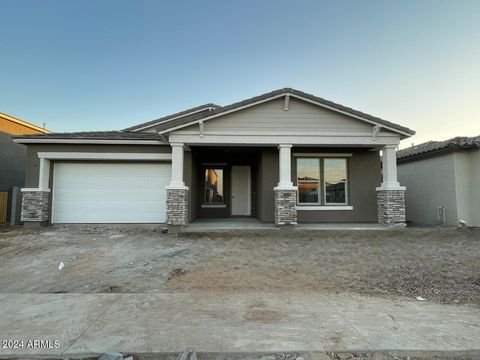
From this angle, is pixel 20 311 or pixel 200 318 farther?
pixel 20 311

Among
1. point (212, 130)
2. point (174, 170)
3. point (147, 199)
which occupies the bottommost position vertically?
point (147, 199)

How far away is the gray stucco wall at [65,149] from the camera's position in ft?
36.5

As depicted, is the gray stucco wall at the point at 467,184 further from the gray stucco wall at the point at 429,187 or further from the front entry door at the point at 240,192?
the front entry door at the point at 240,192

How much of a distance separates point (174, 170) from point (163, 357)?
25.1ft

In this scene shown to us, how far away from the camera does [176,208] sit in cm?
991

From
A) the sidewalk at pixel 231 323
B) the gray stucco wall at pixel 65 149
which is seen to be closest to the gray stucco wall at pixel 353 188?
the gray stucco wall at pixel 65 149

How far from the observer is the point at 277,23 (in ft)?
38.2

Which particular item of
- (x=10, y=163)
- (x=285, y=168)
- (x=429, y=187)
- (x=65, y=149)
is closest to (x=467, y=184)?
(x=429, y=187)

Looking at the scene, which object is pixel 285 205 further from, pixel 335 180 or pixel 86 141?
pixel 86 141

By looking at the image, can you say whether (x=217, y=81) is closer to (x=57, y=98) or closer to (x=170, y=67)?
(x=170, y=67)

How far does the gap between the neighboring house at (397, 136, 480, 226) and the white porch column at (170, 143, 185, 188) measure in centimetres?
999

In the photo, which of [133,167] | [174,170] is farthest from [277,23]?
[133,167]

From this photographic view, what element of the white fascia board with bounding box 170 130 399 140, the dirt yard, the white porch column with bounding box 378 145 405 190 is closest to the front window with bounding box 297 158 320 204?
the white fascia board with bounding box 170 130 399 140

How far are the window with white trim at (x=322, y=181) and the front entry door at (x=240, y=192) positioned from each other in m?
3.22
